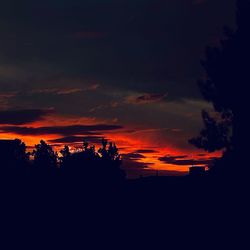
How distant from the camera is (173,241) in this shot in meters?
35.2

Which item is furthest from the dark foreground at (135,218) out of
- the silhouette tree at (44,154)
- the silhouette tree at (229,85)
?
the silhouette tree at (44,154)

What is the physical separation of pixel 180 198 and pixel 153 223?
2536 mm

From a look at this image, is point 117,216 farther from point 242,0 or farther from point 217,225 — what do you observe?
point 242,0

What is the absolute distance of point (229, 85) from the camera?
41.8 m

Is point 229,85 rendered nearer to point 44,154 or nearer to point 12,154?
point 12,154

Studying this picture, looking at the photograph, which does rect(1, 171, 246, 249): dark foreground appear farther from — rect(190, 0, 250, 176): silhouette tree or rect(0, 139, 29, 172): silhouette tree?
rect(0, 139, 29, 172): silhouette tree

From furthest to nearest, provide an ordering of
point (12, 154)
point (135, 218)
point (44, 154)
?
1. point (44, 154)
2. point (12, 154)
3. point (135, 218)

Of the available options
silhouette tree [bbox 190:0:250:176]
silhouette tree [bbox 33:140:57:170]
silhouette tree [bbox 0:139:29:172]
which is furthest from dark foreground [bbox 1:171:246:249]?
silhouette tree [bbox 33:140:57:170]

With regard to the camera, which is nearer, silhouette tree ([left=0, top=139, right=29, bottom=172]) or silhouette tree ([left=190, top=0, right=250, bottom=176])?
silhouette tree ([left=190, top=0, right=250, bottom=176])

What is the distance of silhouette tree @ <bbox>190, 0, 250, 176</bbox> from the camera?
4088 centimetres

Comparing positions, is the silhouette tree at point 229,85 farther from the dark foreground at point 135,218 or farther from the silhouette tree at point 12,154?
the silhouette tree at point 12,154

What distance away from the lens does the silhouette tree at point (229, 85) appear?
4088 cm

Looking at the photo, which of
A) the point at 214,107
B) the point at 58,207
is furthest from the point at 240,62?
the point at 58,207

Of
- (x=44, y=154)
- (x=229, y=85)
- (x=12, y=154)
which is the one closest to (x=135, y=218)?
(x=229, y=85)
